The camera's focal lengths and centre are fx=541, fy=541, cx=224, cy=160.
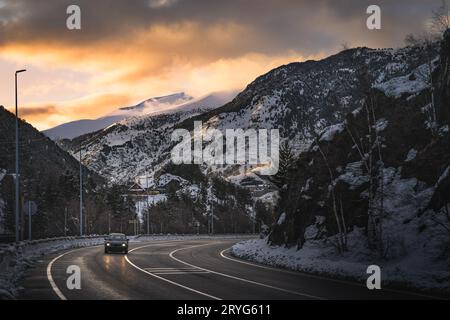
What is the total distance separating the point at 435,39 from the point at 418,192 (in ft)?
46.2

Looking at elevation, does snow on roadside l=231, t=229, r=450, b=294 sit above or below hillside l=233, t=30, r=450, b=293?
below

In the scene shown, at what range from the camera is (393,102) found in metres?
37.6

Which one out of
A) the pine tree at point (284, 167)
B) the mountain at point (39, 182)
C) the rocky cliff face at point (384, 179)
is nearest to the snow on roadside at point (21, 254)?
the rocky cliff face at point (384, 179)

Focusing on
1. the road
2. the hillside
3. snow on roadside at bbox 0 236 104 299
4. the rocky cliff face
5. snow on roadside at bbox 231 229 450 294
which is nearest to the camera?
the road

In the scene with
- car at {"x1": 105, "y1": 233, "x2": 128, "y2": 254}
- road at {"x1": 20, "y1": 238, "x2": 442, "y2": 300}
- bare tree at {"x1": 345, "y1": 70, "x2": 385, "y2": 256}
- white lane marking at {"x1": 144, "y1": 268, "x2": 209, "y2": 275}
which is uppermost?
bare tree at {"x1": 345, "y1": 70, "x2": 385, "y2": 256}

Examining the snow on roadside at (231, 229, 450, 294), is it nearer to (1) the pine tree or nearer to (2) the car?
(2) the car

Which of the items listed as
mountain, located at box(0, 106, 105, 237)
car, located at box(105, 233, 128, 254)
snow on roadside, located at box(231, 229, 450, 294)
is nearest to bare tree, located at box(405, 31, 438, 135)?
snow on roadside, located at box(231, 229, 450, 294)

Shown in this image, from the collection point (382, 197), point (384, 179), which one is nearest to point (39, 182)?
point (384, 179)

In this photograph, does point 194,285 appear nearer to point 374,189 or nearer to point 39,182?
point 374,189

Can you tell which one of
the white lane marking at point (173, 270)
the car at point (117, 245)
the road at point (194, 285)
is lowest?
the car at point (117, 245)

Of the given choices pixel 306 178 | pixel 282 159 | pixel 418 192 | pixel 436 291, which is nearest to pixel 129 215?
pixel 282 159

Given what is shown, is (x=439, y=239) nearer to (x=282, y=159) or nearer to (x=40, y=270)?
(x=40, y=270)

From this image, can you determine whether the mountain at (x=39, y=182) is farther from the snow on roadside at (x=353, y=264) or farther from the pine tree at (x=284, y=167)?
the snow on roadside at (x=353, y=264)

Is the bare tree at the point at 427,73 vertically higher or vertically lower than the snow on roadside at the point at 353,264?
higher
